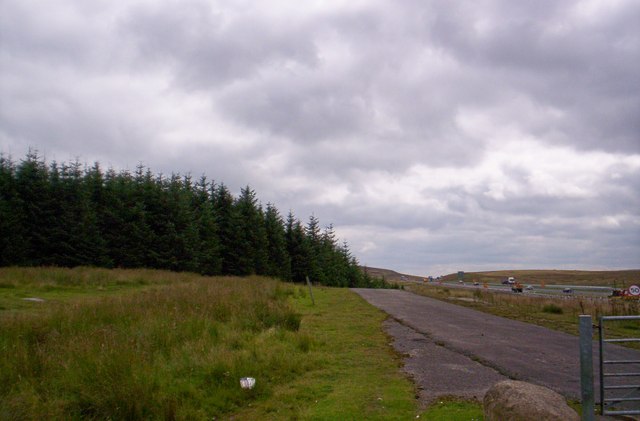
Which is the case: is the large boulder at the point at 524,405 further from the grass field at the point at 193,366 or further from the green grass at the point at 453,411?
the grass field at the point at 193,366

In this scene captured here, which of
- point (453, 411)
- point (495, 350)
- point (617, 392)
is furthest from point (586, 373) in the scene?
point (495, 350)

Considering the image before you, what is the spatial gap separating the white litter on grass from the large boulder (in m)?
4.10

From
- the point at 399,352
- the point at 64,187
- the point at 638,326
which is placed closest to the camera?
the point at 399,352

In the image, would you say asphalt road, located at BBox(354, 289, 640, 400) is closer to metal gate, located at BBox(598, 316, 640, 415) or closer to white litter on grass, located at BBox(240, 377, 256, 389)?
metal gate, located at BBox(598, 316, 640, 415)

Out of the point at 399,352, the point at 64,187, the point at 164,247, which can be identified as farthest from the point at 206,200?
the point at 399,352

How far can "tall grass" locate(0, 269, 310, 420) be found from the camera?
7.84 metres

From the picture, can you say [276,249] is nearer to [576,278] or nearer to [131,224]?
[131,224]

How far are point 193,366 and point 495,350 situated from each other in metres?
7.16

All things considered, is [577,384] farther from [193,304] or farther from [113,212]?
[113,212]

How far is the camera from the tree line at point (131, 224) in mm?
36531

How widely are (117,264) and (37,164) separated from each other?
9.62 m

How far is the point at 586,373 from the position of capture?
6516mm

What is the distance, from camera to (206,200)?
5316cm

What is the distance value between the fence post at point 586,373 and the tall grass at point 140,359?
4.96 metres
